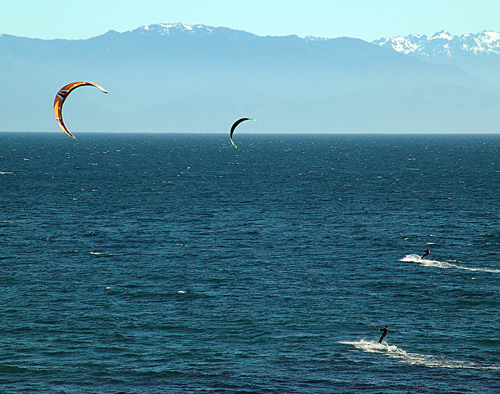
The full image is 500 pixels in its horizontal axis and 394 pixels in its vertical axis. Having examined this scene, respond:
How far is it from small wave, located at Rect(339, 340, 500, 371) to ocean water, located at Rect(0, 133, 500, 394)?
151mm

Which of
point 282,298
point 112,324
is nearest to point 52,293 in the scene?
point 112,324

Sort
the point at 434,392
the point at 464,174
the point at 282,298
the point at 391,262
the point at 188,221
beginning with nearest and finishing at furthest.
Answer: the point at 434,392
the point at 282,298
the point at 391,262
the point at 188,221
the point at 464,174

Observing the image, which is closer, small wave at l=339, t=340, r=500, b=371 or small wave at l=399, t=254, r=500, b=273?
small wave at l=339, t=340, r=500, b=371

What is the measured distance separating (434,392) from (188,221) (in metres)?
63.7

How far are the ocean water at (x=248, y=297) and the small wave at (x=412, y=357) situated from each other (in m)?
0.15

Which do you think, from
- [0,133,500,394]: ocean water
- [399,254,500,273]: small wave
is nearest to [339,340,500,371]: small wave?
[0,133,500,394]: ocean water

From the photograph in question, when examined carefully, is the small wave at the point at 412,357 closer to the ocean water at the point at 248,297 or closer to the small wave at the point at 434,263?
the ocean water at the point at 248,297

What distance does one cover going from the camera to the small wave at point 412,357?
4434 centimetres

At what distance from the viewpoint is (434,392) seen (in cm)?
4006

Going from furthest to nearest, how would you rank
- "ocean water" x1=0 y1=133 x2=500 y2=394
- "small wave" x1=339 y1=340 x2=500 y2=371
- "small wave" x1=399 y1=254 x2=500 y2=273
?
"small wave" x1=399 y1=254 x2=500 y2=273, "small wave" x1=339 y1=340 x2=500 y2=371, "ocean water" x1=0 y1=133 x2=500 y2=394

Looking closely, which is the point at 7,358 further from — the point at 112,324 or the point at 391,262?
the point at 391,262

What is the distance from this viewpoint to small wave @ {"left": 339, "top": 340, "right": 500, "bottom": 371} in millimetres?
44344

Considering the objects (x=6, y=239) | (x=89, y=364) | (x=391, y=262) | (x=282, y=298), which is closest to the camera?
(x=89, y=364)

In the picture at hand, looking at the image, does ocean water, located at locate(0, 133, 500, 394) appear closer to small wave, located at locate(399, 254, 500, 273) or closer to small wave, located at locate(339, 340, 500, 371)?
small wave, located at locate(339, 340, 500, 371)
